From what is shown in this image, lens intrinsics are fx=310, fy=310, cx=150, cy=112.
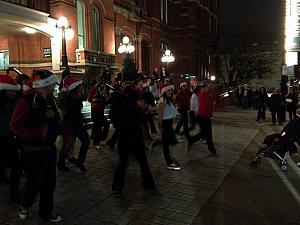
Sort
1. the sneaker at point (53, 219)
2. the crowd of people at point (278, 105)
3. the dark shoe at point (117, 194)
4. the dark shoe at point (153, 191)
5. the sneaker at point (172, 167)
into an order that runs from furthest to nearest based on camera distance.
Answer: the crowd of people at point (278, 105), the sneaker at point (172, 167), the dark shoe at point (153, 191), the dark shoe at point (117, 194), the sneaker at point (53, 219)

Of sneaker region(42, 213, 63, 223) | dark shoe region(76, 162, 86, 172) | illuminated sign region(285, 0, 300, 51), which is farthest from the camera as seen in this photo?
illuminated sign region(285, 0, 300, 51)

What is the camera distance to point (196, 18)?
3469 centimetres

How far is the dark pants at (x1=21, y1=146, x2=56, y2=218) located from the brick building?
9.98 meters

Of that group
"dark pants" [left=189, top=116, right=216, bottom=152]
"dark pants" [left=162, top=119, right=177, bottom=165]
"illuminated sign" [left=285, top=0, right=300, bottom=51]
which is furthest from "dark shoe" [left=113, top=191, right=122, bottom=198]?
"illuminated sign" [left=285, top=0, right=300, bottom=51]

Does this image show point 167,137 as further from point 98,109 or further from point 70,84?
point 98,109

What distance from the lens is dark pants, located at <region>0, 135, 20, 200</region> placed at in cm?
448

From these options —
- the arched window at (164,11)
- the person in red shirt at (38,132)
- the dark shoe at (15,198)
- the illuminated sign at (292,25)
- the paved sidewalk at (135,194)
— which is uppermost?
the arched window at (164,11)

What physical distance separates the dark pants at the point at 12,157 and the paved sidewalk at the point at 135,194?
9.3 inches

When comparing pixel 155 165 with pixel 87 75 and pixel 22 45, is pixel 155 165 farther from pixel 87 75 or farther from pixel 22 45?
pixel 22 45

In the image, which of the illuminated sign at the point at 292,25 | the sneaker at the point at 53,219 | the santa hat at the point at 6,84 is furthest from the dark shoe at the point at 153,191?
the illuminated sign at the point at 292,25

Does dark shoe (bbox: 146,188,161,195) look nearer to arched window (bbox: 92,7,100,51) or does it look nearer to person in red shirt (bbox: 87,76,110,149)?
person in red shirt (bbox: 87,76,110,149)

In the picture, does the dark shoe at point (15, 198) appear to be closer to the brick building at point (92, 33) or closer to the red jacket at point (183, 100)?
the red jacket at point (183, 100)

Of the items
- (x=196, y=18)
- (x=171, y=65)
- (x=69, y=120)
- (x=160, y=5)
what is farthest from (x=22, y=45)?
(x=196, y=18)

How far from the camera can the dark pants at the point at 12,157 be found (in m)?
4.48
